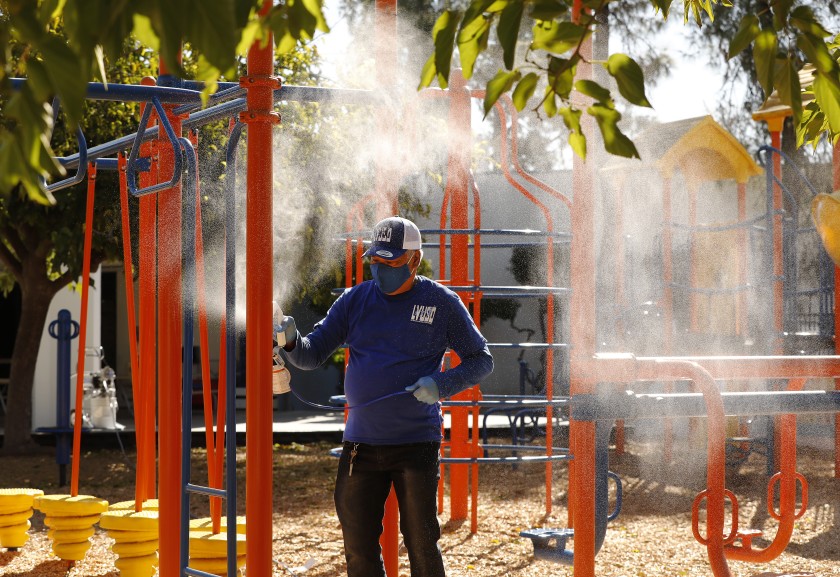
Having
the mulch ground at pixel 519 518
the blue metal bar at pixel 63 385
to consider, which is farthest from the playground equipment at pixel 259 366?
the blue metal bar at pixel 63 385

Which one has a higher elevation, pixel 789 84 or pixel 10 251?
pixel 10 251

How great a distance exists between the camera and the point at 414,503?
3.63m

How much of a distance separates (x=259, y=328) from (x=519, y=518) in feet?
15.0

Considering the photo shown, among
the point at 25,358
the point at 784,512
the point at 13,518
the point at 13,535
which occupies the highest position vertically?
the point at 25,358

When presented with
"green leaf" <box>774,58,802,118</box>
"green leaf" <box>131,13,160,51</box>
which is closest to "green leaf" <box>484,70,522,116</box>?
"green leaf" <box>774,58,802,118</box>

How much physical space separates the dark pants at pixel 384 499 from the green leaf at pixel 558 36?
2027 mm

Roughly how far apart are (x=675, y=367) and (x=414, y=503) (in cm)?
102

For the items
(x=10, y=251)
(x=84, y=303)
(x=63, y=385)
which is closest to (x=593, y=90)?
(x=84, y=303)

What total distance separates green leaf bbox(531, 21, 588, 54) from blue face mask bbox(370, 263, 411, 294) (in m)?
1.89

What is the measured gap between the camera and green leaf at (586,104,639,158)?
1841 millimetres

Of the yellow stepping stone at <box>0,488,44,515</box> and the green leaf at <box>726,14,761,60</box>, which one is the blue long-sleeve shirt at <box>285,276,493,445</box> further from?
the yellow stepping stone at <box>0,488,44,515</box>

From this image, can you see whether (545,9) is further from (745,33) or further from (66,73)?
(66,73)

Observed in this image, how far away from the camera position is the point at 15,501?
6102 mm

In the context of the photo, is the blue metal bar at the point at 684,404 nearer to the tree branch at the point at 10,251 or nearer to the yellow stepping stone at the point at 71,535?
the yellow stepping stone at the point at 71,535
